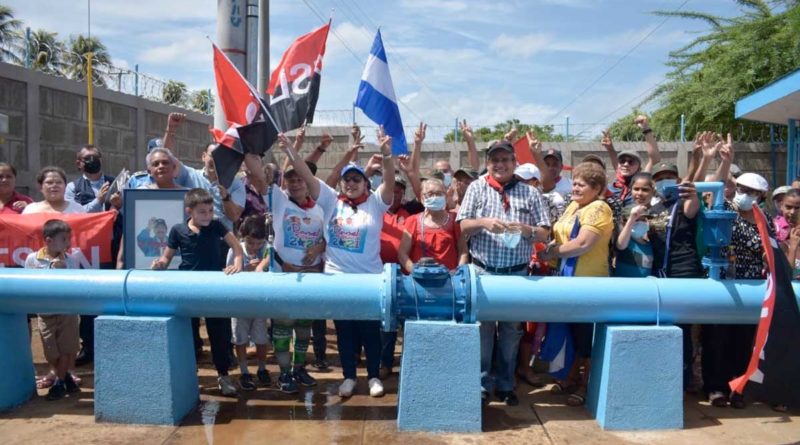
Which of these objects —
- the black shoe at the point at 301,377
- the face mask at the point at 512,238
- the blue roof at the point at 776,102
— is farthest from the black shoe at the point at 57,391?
the blue roof at the point at 776,102

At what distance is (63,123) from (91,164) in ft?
12.9

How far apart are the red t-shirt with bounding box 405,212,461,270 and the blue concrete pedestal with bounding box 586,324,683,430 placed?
4.54 feet

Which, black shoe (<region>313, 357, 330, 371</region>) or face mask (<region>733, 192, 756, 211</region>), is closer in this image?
face mask (<region>733, 192, 756, 211</region>)

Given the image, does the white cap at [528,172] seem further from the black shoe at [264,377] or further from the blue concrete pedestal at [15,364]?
the blue concrete pedestal at [15,364]

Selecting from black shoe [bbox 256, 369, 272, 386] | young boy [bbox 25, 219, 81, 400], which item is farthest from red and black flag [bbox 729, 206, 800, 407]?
young boy [bbox 25, 219, 81, 400]

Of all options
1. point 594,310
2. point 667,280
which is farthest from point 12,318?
point 667,280

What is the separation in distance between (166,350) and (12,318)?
1289mm

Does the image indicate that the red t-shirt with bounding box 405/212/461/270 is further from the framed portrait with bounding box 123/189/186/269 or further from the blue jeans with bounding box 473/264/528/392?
the framed portrait with bounding box 123/189/186/269

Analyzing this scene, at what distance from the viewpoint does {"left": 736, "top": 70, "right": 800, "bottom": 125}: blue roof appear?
9.95 meters

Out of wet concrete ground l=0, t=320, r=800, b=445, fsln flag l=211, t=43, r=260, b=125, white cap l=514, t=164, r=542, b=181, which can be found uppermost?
fsln flag l=211, t=43, r=260, b=125

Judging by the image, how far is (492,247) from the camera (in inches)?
181

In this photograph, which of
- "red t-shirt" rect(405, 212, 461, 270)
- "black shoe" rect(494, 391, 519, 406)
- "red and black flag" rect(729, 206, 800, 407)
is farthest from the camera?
"red t-shirt" rect(405, 212, 461, 270)

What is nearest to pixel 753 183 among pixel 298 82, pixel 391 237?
pixel 391 237

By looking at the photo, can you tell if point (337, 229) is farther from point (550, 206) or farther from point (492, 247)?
point (550, 206)
